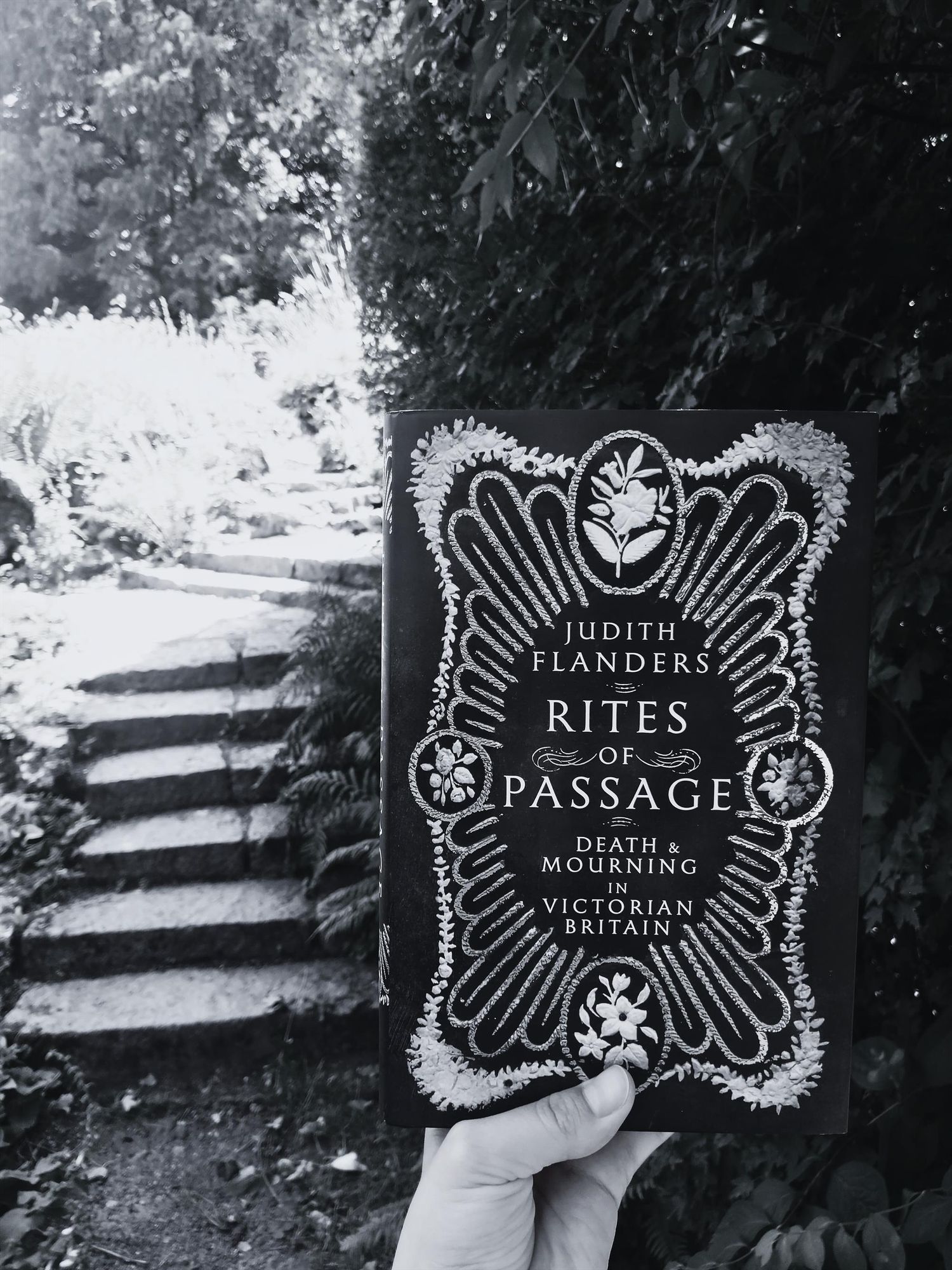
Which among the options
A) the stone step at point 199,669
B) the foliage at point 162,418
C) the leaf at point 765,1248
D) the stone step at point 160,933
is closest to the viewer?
the leaf at point 765,1248

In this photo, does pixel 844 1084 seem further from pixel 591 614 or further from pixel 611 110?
pixel 611 110

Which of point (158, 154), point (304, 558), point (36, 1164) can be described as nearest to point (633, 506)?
point (36, 1164)

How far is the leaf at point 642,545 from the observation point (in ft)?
2.85

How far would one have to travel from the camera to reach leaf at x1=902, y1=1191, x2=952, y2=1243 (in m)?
1.06

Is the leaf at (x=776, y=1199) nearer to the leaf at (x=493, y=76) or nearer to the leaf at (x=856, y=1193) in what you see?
the leaf at (x=856, y=1193)

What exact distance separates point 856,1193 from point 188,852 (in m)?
2.91

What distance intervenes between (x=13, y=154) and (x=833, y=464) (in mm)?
11830

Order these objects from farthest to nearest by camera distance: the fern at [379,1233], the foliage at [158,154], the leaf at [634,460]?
the foliage at [158,154] → the fern at [379,1233] → the leaf at [634,460]

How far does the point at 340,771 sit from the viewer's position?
3.88 m

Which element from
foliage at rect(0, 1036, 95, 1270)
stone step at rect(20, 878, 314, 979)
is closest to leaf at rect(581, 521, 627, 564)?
foliage at rect(0, 1036, 95, 1270)

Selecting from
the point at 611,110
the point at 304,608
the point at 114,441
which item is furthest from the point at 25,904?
the point at 114,441

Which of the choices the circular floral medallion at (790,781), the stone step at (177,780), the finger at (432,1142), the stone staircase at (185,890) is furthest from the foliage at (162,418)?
the circular floral medallion at (790,781)

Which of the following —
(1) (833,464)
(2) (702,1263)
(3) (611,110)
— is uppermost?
(3) (611,110)

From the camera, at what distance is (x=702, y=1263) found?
1242 millimetres
